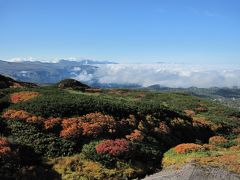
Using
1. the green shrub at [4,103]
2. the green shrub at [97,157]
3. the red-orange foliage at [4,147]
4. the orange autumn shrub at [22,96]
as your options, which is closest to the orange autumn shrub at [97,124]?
the green shrub at [97,157]

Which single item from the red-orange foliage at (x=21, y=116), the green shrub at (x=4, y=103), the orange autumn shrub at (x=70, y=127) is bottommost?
the orange autumn shrub at (x=70, y=127)

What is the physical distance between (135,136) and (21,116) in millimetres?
11721

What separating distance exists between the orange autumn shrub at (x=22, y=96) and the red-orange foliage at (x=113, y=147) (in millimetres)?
16980

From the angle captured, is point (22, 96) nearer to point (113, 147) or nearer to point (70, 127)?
point (70, 127)

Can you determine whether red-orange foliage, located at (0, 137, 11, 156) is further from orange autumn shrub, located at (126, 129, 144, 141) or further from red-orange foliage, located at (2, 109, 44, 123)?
orange autumn shrub, located at (126, 129, 144, 141)

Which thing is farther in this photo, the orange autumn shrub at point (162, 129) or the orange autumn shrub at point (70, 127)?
the orange autumn shrub at point (162, 129)

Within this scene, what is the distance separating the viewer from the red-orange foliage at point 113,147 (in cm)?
3397

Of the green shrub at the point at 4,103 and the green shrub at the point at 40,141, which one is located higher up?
the green shrub at the point at 4,103

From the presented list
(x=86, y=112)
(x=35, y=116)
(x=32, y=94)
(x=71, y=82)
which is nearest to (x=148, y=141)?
(x=86, y=112)

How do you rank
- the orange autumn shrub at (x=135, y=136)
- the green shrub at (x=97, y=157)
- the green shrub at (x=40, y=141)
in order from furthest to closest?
1. the orange autumn shrub at (x=135, y=136)
2. the green shrub at (x=40, y=141)
3. the green shrub at (x=97, y=157)

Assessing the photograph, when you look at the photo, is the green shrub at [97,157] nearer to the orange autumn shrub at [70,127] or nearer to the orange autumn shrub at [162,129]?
the orange autumn shrub at [70,127]

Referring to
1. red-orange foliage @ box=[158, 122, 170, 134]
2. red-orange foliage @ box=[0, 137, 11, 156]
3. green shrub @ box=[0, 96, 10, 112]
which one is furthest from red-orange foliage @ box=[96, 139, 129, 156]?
green shrub @ box=[0, 96, 10, 112]

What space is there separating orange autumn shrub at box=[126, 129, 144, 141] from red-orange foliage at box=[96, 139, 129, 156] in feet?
9.85

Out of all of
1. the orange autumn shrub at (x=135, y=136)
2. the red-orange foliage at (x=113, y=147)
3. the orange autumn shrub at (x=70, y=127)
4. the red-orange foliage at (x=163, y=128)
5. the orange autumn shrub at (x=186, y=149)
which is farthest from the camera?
the red-orange foliage at (x=163, y=128)
